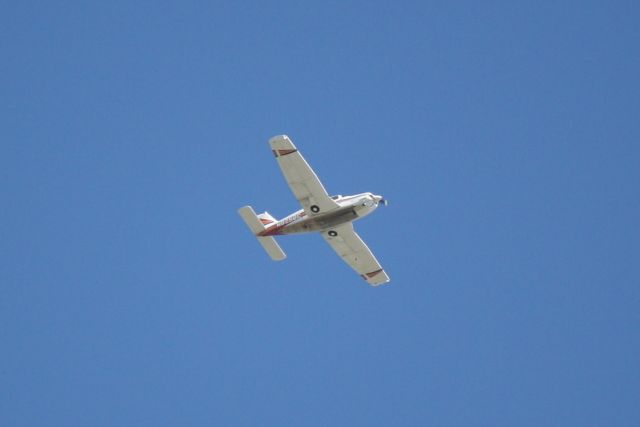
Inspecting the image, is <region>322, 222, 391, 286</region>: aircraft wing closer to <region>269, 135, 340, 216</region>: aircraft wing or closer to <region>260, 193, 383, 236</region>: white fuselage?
<region>260, 193, 383, 236</region>: white fuselage

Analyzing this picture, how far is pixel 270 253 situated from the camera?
39219 millimetres

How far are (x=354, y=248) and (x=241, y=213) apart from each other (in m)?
5.29

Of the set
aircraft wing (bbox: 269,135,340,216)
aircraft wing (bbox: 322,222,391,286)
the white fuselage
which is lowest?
aircraft wing (bbox: 322,222,391,286)

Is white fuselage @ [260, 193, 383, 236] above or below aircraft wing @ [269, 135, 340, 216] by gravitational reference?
below

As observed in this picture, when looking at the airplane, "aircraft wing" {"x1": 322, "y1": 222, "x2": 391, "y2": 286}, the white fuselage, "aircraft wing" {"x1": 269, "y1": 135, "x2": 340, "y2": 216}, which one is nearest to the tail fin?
the airplane

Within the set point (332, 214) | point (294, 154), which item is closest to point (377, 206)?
point (332, 214)

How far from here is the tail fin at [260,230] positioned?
38750 millimetres

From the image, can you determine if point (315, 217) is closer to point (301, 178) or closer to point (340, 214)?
point (340, 214)

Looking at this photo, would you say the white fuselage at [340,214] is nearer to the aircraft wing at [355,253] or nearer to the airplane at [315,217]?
the airplane at [315,217]

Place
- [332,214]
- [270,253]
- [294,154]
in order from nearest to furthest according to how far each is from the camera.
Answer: [294,154] < [332,214] < [270,253]

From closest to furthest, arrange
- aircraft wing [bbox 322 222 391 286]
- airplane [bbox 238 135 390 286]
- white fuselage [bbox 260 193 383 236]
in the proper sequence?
airplane [bbox 238 135 390 286] → white fuselage [bbox 260 193 383 236] → aircraft wing [bbox 322 222 391 286]

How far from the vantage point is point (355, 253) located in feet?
131

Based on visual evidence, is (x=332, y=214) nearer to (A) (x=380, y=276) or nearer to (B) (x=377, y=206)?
(B) (x=377, y=206)

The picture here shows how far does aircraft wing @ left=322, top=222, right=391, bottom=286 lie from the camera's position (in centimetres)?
3872
